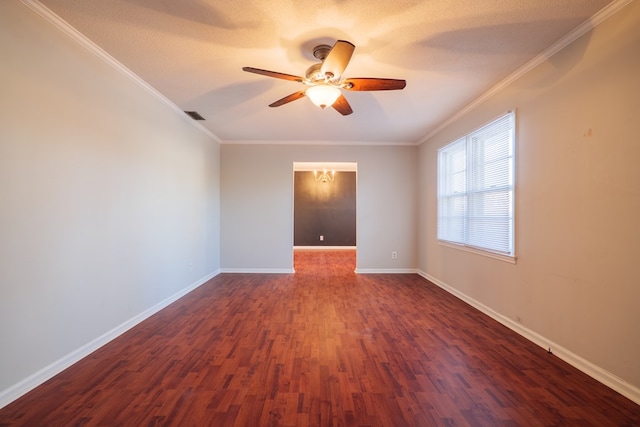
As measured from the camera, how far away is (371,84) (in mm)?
2160

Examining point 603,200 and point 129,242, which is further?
point 129,242

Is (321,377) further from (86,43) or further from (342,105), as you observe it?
(86,43)

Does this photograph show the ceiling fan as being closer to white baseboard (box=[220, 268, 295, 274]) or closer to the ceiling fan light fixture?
the ceiling fan light fixture

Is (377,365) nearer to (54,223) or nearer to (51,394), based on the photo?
(51,394)

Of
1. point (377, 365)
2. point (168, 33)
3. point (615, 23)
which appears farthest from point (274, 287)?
point (615, 23)

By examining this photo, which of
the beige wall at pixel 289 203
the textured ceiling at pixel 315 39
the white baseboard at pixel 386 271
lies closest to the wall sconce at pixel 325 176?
the beige wall at pixel 289 203

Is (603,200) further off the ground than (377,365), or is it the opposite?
(603,200)

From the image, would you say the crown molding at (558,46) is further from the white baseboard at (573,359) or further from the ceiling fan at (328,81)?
the white baseboard at (573,359)

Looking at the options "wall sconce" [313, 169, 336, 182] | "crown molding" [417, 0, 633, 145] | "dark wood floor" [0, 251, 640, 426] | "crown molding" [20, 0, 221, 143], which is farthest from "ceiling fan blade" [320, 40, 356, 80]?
"wall sconce" [313, 169, 336, 182]

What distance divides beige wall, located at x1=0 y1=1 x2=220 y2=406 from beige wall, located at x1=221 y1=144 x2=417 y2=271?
1936 mm

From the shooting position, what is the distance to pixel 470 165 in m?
3.46

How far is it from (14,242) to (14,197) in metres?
0.27

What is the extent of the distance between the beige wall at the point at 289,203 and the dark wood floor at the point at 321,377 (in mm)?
2102

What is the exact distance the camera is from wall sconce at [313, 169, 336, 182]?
845 centimetres
